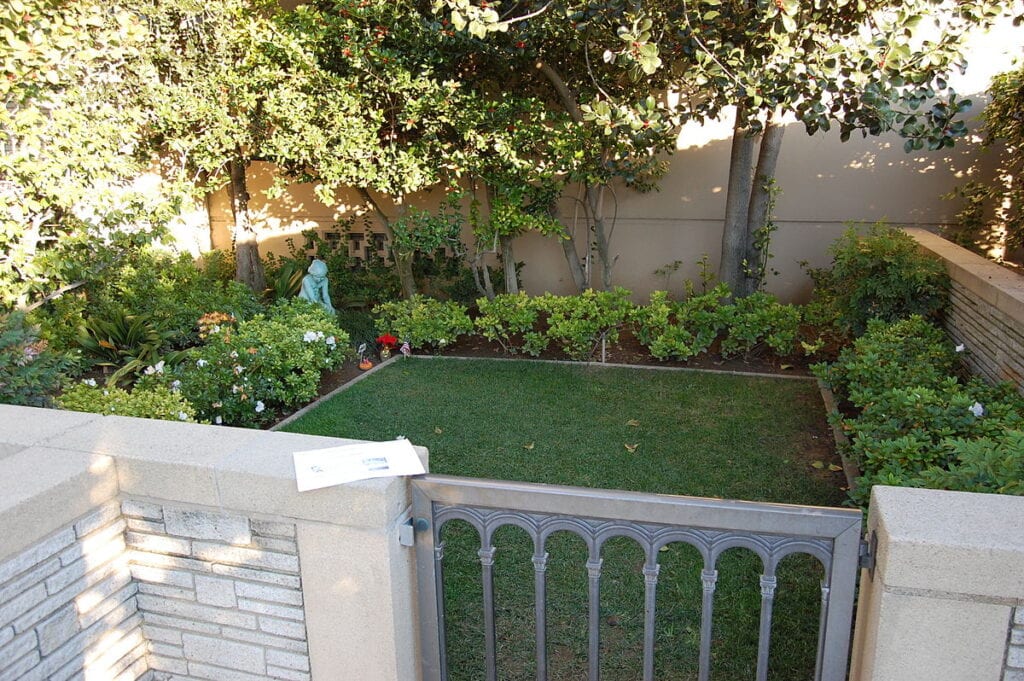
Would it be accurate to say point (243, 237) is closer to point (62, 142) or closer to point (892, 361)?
point (62, 142)

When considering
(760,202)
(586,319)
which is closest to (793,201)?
(760,202)

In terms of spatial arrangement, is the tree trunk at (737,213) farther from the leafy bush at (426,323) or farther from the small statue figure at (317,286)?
the small statue figure at (317,286)

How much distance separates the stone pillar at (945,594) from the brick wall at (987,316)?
295 cm

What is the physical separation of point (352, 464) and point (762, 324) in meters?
5.54

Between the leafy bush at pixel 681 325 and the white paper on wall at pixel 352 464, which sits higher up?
the white paper on wall at pixel 352 464

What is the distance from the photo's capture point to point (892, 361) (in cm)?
489

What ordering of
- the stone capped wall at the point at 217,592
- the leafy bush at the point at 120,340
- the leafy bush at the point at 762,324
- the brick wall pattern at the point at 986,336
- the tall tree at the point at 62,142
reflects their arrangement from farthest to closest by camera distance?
the leafy bush at the point at 762,324
the leafy bush at the point at 120,340
the tall tree at the point at 62,142
the brick wall pattern at the point at 986,336
the stone capped wall at the point at 217,592

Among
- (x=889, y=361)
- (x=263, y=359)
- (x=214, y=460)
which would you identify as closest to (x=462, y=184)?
(x=263, y=359)

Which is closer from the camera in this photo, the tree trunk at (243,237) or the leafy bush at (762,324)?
the leafy bush at (762,324)

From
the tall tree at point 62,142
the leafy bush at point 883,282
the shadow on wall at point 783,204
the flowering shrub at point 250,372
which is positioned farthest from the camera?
the shadow on wall at point 783,204

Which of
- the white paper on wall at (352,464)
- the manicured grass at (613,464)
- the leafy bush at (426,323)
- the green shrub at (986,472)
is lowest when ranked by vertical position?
the manicured grass at (613,464)

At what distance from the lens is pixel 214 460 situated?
2404 millimetres

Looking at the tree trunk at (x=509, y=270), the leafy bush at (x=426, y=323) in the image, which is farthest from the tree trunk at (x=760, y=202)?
the leafy bush at (x=426, y=323)

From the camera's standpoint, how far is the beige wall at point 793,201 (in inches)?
315
